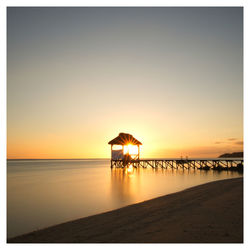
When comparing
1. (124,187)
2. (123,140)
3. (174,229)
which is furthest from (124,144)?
(174,229)

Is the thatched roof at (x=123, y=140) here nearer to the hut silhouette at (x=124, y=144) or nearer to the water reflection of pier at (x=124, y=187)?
the hut silhouette at (x=124, y=144)

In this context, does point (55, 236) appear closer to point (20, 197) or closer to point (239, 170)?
point (20, 197)

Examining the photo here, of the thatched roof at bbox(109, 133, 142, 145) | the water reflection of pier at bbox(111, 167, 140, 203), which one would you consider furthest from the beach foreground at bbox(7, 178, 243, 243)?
the thatched roof at bbox(109, 133, 142, 145)

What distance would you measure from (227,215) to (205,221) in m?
0.85

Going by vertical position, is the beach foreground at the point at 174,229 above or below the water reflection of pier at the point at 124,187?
above

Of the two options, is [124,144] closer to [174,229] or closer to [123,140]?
[123,140]

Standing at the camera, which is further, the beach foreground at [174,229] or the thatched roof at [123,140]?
the thatched roof at [123,140]

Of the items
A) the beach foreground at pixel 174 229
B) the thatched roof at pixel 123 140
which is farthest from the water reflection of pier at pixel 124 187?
the thatched roof at pixel 123 140

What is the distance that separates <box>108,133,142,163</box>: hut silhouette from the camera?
34.8 metres

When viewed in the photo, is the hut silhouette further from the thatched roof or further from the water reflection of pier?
the water reflection of pier

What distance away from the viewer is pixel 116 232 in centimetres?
597

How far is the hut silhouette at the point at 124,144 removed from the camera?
→ 34.8 meters

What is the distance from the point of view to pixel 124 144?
1395 inches
